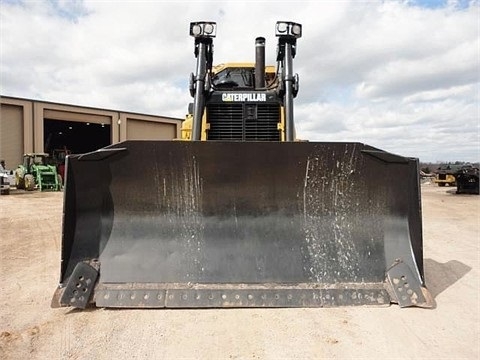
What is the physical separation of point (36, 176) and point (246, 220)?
1917cm

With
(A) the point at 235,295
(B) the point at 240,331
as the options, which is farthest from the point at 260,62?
(B) the point at 240,331

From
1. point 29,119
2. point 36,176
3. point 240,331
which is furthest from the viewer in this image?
point 29,119

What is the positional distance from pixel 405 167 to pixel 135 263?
239cm

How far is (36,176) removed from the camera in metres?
20.3

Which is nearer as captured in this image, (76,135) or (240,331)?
(240,331)

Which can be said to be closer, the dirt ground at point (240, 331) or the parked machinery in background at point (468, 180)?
the dirt ground at point (240, 331)

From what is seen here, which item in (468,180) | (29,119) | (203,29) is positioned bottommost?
(468,180)

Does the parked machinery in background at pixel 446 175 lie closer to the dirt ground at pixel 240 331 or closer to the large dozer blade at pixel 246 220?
the dirt ground at pixel 240 331

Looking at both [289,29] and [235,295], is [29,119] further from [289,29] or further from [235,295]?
[235,295]

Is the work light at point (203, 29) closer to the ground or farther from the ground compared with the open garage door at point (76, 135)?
closer to the ground

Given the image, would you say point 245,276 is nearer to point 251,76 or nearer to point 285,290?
point 285,290

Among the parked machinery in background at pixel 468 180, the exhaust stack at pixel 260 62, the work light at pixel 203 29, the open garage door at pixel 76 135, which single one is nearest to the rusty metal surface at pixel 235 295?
the work light at pixel 203 29

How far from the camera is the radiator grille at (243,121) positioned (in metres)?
5.34

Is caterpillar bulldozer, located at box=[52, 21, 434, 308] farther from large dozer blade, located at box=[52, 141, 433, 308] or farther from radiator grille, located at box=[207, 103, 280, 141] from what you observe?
radiator grille, located at box=[207, 103, 280, 141]
